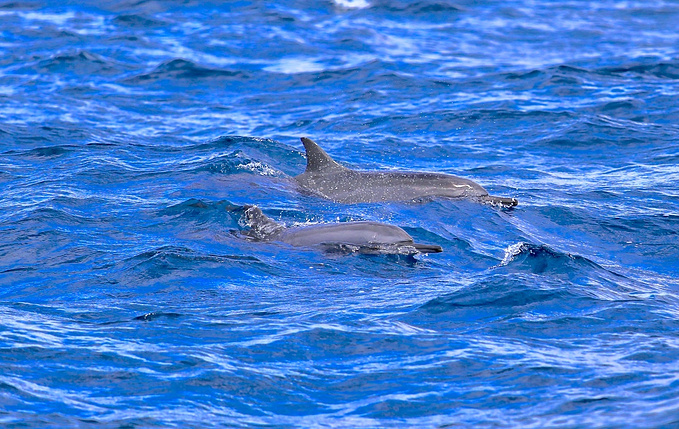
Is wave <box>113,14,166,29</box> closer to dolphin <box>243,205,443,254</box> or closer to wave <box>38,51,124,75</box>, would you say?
wave <box>38,51,124,75</box>

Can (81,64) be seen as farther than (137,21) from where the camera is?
No

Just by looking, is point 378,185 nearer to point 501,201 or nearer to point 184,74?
point 501,201

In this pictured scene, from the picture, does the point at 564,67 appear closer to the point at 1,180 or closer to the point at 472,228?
the point at 472,228

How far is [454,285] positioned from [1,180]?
354 inches

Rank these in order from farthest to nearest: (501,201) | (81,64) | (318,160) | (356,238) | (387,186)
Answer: (81,64) < (318,160) < (387,186) < (501,201) < (356,238)

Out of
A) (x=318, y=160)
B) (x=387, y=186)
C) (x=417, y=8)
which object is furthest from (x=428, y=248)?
(x=417, y=8)

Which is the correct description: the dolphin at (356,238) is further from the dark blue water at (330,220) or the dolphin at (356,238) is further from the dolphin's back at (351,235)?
the dark blue water at (330,220)

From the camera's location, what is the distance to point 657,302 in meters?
10.4

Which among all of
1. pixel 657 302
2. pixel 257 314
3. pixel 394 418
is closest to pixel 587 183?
pixel 657 302

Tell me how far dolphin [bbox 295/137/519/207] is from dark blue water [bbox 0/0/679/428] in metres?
0.32

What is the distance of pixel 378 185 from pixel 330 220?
151 centimetres

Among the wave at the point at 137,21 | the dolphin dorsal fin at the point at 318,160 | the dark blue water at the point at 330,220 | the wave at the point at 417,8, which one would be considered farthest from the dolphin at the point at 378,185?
the wave at the point at 417,8

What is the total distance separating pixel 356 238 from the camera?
1180 centimetres

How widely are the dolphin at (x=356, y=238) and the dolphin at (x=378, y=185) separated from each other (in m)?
2.54
